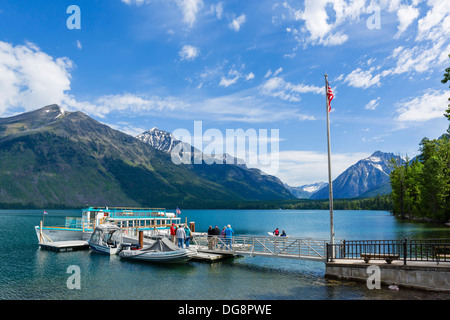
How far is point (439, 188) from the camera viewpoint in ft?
238

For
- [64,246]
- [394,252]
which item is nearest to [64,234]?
[64,246]

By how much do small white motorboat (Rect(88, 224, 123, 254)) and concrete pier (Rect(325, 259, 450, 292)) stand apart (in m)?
27.3

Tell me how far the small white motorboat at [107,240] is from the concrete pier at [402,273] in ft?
89.6

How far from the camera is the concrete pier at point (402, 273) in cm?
1902

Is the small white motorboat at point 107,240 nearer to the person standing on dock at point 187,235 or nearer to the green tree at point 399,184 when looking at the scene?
the person standing on dock at point 187,235

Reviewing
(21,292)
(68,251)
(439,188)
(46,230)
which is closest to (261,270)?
(21,292)

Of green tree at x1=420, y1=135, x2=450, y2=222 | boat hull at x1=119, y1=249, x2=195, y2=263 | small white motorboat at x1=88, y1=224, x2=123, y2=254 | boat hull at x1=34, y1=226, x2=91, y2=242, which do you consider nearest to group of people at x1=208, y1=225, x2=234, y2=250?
boat hull at x1=119, y1=249, x2=195, y2=263

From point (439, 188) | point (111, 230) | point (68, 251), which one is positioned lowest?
point (68, 251)

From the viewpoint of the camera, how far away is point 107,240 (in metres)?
41.3

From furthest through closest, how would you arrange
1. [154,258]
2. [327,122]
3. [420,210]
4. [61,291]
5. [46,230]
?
[420,210] < [46,230] < [154,258] < [327,122] < [61,291]

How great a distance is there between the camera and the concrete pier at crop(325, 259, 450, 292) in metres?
19.0

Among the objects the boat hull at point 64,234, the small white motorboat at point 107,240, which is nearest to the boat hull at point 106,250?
the small white motorboat at point 107,240
